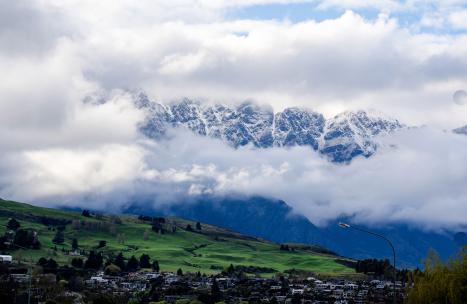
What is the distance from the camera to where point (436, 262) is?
151 metres

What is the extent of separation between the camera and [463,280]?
5595 inches

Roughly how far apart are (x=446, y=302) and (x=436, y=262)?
1004 cm

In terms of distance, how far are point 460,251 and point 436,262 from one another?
441 centimetres

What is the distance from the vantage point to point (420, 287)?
14738 centimetres

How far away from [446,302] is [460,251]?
1170 centimetres

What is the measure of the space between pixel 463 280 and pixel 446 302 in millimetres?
4433

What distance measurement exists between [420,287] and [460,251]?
384 inches

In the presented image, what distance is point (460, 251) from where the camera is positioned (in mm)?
150375

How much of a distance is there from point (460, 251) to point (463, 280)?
9187 mm

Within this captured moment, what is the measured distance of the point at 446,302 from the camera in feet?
467
